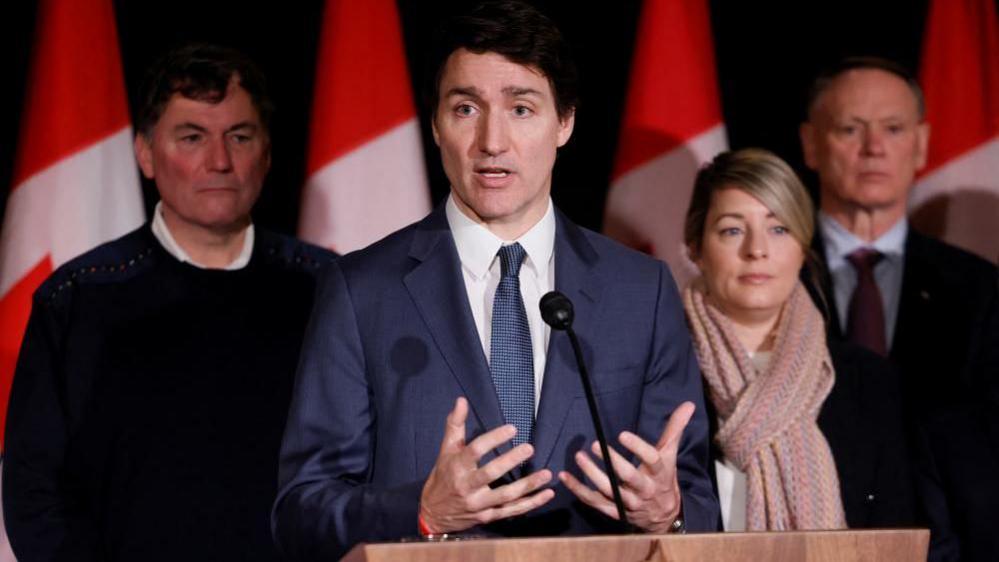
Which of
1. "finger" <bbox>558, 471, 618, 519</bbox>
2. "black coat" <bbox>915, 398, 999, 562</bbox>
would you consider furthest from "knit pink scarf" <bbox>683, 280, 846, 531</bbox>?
"finger" <bbox>558, 471, 618, 519</bbox>

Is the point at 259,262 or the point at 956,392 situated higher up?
the point at 259,262

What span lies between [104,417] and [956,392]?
1949 millimetres

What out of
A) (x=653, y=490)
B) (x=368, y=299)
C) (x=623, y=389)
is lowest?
(x=653, y=490)

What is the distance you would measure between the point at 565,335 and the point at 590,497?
329 millimetres

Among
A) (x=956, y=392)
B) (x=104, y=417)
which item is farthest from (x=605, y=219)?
(x=104, y=417)

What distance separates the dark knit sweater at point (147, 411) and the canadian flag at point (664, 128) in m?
1.21

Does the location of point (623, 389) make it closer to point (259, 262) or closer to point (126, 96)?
point (259, 262)

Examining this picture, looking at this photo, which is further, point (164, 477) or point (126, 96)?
point (126, 96)

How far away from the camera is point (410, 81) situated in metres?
3.96

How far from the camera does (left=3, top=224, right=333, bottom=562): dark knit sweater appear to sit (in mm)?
2893

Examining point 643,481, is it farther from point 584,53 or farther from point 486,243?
point 584,53

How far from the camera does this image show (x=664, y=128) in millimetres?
3990

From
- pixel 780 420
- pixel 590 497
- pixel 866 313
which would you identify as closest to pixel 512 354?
pixel 590 497

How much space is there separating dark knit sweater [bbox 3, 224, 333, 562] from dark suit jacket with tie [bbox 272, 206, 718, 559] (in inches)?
32.9
